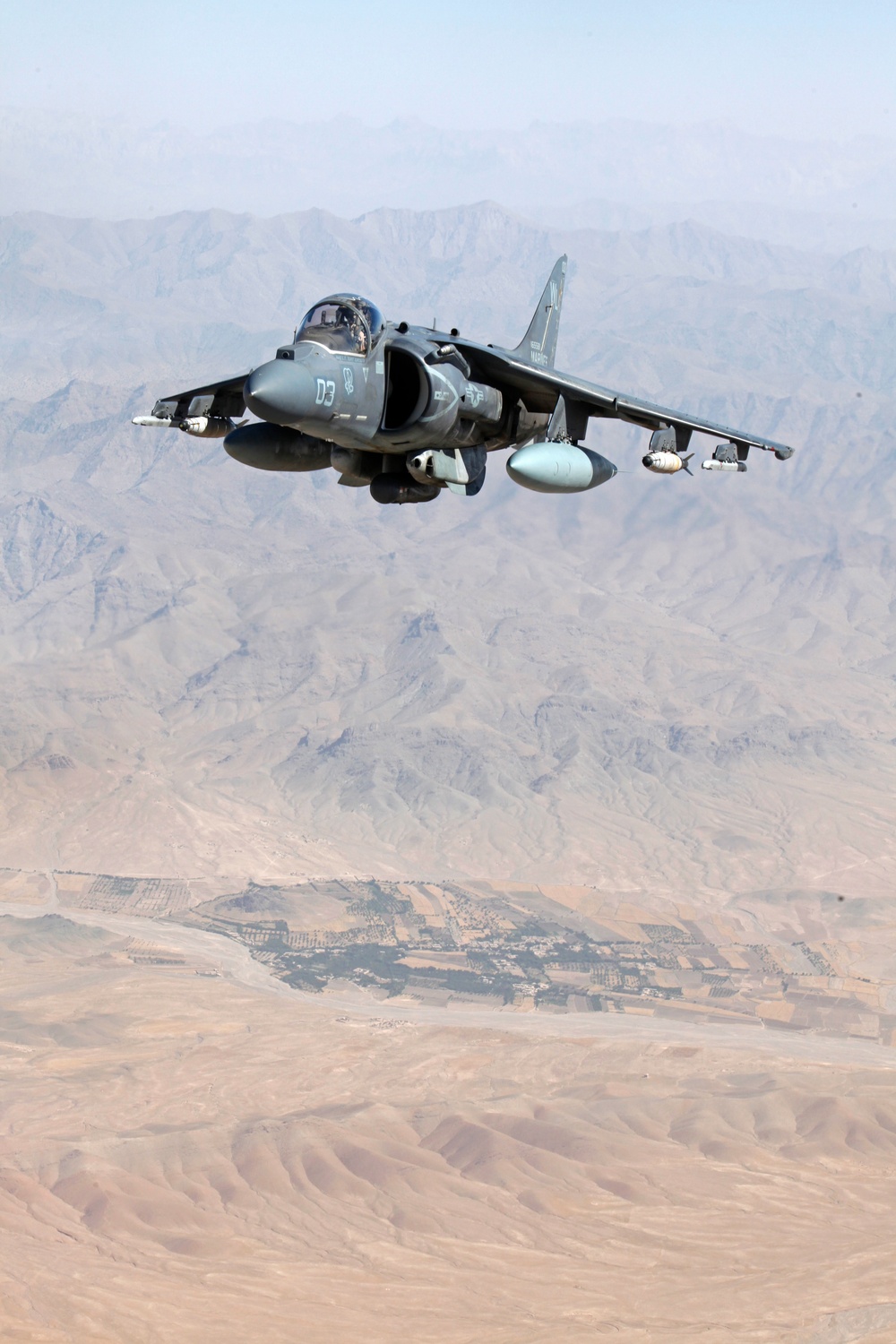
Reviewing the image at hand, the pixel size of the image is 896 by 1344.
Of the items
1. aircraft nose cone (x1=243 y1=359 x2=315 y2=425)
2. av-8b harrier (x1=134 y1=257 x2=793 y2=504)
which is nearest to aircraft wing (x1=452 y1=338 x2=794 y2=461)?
av-8b harrier (x1=134 y1=257 x2=793 y2=504)

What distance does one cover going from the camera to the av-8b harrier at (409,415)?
3197cm

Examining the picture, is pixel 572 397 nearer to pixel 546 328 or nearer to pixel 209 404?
pixel 209 404

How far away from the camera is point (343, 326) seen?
33062mm

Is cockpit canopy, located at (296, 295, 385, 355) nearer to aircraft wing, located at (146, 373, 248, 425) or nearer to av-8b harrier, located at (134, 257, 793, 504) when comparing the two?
av-8b harrier, located at (134, 257, 793, 504)

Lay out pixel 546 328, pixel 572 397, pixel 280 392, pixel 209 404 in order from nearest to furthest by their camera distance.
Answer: pixel 280 392
pixel 209 404
pixel 572 397
pixel 546 328

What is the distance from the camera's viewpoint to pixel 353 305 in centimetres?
3331

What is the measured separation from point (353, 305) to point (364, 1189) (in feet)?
352

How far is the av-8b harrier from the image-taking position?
31969mm

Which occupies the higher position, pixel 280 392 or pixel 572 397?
pixel 572 397

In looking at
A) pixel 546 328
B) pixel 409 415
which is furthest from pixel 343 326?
pixel 546 328

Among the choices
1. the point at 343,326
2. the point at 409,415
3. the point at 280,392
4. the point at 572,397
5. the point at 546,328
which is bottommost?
the point at 409,415

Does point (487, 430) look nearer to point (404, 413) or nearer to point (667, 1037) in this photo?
point (404, 413)

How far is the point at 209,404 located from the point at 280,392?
6116 millimetres

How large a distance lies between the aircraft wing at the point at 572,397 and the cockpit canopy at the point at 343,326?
9.29 feet
